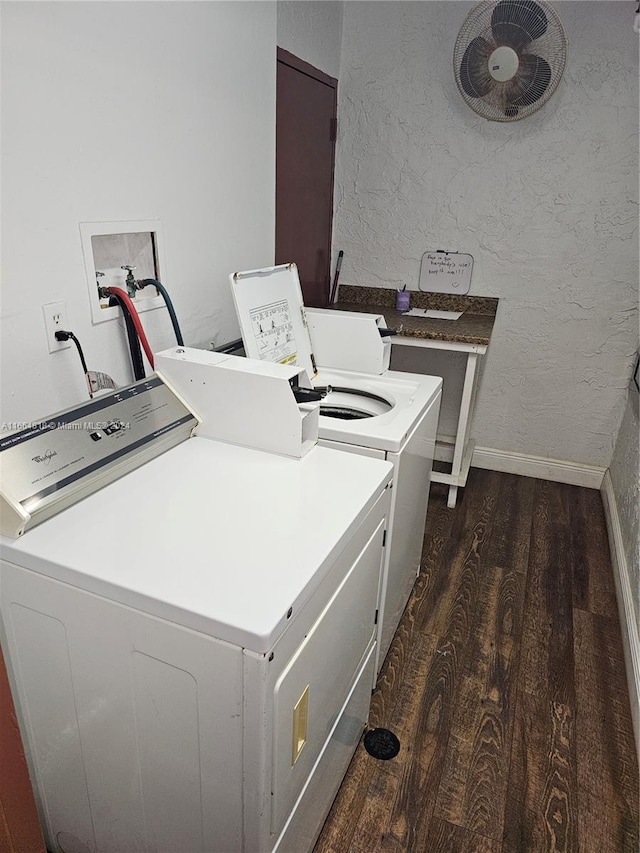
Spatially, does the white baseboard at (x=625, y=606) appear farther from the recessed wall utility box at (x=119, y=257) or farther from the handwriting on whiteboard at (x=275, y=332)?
the recessed wall utility box at (x=119, y=257)

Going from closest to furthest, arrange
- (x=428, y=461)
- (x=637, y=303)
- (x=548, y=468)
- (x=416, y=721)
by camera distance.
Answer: (x=416, y=721) < (x=428, y=461) < (x=637, y=303) < (x=548, y=468)

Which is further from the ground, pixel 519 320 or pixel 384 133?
pixel 384 133

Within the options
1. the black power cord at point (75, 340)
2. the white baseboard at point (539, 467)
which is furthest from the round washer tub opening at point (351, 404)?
the white baseboard at point (539, 467)

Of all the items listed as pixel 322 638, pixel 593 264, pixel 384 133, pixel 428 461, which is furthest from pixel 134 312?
pixel 593 264

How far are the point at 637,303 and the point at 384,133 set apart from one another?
1.51 metres

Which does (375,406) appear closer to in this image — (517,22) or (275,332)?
(275,332)

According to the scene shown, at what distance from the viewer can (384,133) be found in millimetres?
2949

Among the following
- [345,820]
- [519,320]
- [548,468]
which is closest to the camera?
[345,820]

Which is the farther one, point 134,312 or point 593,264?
point 593,264

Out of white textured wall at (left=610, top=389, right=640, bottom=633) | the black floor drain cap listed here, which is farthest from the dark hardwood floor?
white textured wall at (left=610, top=389, right=640, bottom=633)

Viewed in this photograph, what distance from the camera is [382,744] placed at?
167cm

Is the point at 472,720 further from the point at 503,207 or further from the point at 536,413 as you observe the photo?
the point at 503,207

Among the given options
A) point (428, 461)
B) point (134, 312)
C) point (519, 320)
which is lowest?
point (428, 461)

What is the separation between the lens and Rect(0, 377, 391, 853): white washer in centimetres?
94
